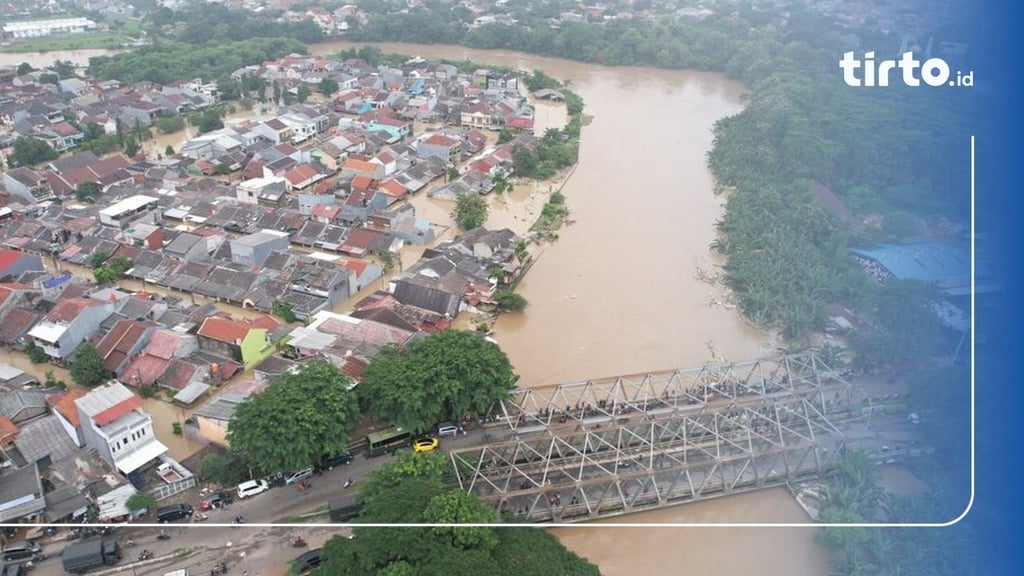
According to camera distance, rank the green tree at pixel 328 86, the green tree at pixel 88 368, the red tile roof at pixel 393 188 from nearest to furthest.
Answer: the green tree at pixel 88 368 < the red tile roof at pixel 393 188 < the green tree at pixel 328 86

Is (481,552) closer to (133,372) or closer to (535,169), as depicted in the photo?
(133,372)

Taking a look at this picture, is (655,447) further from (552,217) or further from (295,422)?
(552,217)

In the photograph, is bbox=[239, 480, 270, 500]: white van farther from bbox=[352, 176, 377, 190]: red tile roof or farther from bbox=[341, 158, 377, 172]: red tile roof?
Result: bbox=[341, 158, 377, 172]: red tile roof

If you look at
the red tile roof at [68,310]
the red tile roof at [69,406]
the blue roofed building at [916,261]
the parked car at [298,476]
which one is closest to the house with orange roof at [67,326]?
the red tile roof at [68,310]

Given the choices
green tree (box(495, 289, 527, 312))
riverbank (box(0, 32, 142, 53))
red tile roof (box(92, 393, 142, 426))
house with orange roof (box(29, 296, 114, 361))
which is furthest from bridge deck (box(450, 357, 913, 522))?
riverbank (box(0, 32, 142, 53))

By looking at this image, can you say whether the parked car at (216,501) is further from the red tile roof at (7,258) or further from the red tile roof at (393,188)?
the red tile roof at (393,188)

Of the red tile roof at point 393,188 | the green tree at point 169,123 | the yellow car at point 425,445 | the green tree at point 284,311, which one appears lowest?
the yellow car at point 425,445

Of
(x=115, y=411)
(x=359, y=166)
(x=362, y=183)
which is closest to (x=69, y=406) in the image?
(x=115, y=411)
